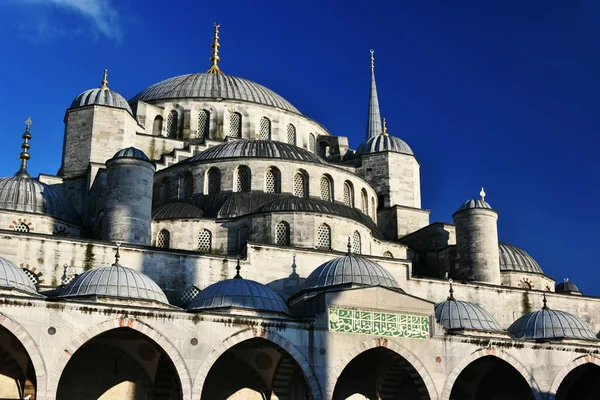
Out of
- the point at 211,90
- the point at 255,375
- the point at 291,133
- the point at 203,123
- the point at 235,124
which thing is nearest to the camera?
the point at 255,375

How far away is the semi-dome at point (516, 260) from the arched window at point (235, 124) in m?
12.2

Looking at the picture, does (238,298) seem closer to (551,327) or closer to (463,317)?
(463,317)

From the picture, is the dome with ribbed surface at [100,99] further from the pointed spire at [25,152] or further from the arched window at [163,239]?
the arched window at [163,239]

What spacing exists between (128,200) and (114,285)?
5.28 meters

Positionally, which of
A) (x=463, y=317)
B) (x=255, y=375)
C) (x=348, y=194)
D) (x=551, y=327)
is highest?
(x=348, y=194)

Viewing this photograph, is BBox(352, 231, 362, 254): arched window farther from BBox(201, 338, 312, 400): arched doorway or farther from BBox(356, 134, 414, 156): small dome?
BBox(356, 134, 414, 156): small dome

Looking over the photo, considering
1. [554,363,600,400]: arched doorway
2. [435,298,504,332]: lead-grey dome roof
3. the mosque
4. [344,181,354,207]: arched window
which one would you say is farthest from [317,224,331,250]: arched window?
[554,363,600,400]: arched doorway

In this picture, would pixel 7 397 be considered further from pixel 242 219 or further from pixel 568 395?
pixel 568 395

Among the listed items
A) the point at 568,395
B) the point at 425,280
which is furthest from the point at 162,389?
the point at 568,395

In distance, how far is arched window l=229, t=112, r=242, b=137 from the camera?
37.5 metres

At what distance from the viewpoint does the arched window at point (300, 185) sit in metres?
30.1

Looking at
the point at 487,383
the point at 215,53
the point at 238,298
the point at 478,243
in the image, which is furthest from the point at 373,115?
the point at 238,298

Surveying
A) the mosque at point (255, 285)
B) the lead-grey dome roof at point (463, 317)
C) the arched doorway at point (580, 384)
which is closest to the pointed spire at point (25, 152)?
the mosque at point (255, 285)

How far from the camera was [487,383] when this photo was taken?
26.7 meters
